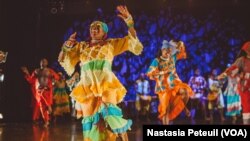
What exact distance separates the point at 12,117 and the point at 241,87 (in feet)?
21.4

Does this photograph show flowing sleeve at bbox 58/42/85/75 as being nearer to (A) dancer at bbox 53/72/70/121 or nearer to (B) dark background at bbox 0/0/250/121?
(A) dancer at bbox 53/72/70/121

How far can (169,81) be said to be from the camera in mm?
7895

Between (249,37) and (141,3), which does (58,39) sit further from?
(249,37)

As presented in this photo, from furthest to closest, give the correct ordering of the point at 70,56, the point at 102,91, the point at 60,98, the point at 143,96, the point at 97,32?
the point at 143,96 → the point at 60,98 → the point at 70,56 → the point at 97,32 → the point at 102,91

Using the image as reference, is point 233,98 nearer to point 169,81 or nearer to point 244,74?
point 244,74

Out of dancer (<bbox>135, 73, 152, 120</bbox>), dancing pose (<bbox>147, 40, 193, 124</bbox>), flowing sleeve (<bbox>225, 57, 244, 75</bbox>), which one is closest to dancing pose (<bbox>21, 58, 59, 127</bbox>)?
dancer (<bbox>135, 73, 152, 120</bbox>)

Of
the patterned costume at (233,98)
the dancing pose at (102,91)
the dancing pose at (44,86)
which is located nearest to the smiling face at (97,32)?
the dancing pose at (102,91)

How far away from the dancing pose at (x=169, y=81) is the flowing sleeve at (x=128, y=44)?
2.45 m

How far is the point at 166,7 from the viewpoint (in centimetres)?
1291

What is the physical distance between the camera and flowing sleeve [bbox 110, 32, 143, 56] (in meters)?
5.39

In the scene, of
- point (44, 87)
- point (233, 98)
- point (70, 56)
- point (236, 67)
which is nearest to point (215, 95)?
point (233, 98)

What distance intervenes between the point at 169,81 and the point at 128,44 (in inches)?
104

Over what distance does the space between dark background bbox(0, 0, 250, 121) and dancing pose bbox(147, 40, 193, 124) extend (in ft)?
16.6

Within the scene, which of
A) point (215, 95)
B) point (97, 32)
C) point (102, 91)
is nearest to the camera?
point (102, 91)
